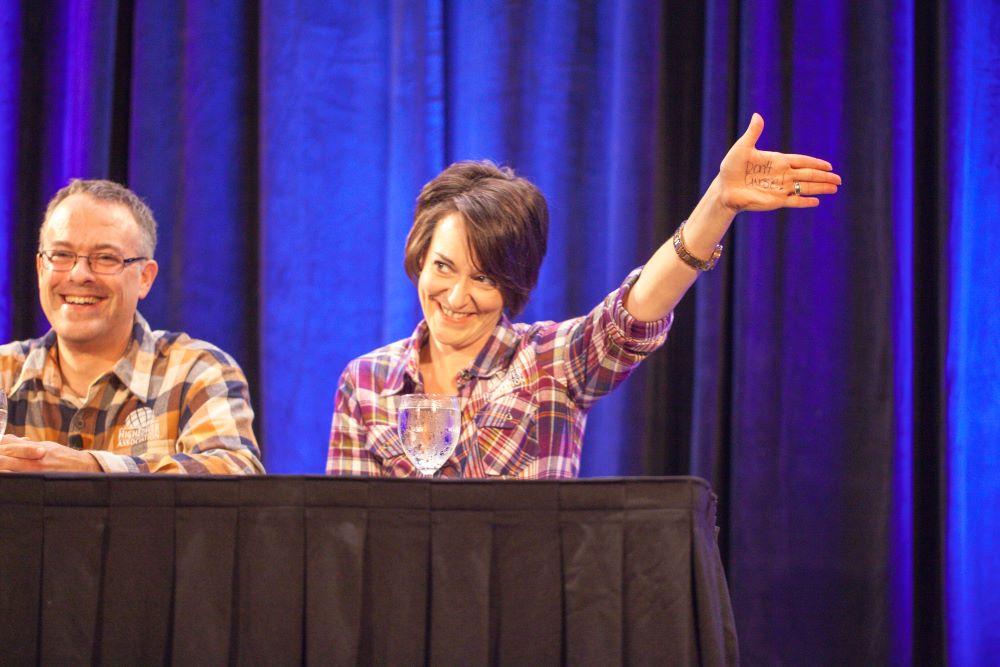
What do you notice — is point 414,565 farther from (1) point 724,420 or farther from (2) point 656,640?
(1) point 724,420

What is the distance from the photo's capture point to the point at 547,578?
1.14m

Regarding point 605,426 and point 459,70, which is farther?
point 459,70

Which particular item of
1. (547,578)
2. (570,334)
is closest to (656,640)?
(547,578)

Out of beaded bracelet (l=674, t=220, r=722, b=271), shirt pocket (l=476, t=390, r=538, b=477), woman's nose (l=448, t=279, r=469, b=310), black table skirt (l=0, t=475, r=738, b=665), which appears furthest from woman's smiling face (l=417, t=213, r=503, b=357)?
black table skirt (l=0, t=475, r=738, b=665)

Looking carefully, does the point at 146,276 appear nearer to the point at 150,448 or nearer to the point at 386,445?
the point at 150,448

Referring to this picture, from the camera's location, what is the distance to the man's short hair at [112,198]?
2189 millimetres

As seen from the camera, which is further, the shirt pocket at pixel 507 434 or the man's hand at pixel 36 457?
the shirt pocket at pixel 507 434

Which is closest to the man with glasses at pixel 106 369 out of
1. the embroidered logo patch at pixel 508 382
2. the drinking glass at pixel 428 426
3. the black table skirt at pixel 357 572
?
the embroidered logo patch at pixel 508 382

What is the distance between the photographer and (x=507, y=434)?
2.04 metres

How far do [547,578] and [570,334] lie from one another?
0.98 m

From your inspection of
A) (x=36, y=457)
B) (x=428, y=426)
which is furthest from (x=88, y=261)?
(x=428, y=426)

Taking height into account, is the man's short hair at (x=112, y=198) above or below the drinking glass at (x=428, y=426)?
above

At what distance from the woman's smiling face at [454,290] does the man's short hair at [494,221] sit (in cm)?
2

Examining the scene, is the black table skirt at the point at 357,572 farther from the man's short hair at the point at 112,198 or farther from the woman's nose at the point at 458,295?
the man's short hair at the point at 112,198
